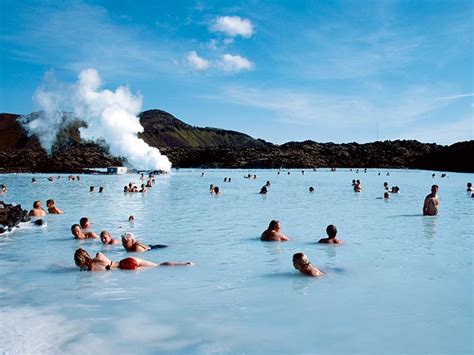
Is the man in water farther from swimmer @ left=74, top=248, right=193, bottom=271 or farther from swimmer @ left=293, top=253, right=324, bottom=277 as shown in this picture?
swimmer @ left=74, top=248, right=193, bottom=271

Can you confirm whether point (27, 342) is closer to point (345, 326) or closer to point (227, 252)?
point (345, 326)

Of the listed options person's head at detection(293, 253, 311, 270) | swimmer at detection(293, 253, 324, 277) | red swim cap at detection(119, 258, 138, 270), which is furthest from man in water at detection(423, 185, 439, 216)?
red swim cap at detection(119, 258, 138, 270)

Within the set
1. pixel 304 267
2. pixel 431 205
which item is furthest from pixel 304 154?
pixel 304 267

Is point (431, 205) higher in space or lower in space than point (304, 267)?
higher

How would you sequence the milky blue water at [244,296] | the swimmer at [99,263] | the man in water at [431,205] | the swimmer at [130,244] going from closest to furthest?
the milky blue water at [244,296] < the swimmer at [99,263] < the swimmer at [130,244] < the man in water at [431,205]

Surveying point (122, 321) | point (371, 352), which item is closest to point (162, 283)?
point (122, 321)

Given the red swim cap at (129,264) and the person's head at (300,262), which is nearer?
the person's head at (300,262)

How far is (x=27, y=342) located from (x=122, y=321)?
107 centimetres

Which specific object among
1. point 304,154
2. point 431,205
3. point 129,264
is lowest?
point 129,264

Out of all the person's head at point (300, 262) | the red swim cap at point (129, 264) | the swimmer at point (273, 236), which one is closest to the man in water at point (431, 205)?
the swimmer at point (273, 236)

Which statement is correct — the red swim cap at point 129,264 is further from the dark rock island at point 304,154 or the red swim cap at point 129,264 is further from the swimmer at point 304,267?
the dark rock island at point 304,154

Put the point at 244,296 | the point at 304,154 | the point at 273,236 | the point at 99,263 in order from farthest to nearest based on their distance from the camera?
1. the point at 304,154
2. the point at 273,236
3. the point at 99,263
4. the point at 244,296

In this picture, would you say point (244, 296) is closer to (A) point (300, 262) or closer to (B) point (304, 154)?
(A) point (300, 262)

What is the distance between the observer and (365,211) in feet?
59.2
